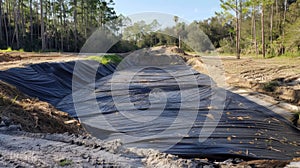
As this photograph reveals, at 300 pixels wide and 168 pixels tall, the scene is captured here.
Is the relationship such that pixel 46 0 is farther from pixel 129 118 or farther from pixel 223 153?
pixel 223 153

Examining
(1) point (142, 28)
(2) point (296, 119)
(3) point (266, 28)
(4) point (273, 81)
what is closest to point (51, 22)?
(1) point (142, 28)

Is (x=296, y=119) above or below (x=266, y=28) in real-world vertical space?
below

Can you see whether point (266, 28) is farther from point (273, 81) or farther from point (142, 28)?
point (273, 81)

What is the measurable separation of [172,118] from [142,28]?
20756mm

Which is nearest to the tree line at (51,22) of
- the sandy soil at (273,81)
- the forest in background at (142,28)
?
the forest in background at (142,28)

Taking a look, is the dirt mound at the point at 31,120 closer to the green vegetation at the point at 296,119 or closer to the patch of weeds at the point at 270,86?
the green vegetation at the point at 296,119

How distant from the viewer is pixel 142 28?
25062 millimetres

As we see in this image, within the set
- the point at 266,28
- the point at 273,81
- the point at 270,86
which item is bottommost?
the point at 270,86

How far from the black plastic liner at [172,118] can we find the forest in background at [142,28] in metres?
11.2

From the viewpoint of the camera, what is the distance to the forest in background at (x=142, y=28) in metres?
17.6

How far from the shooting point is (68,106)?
615 centimetres

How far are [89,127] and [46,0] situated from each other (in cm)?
2704

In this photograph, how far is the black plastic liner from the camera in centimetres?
378

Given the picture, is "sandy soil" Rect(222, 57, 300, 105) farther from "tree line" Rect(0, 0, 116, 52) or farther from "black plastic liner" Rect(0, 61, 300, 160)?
"tree line" Rect(0, 0, 116, 52)
